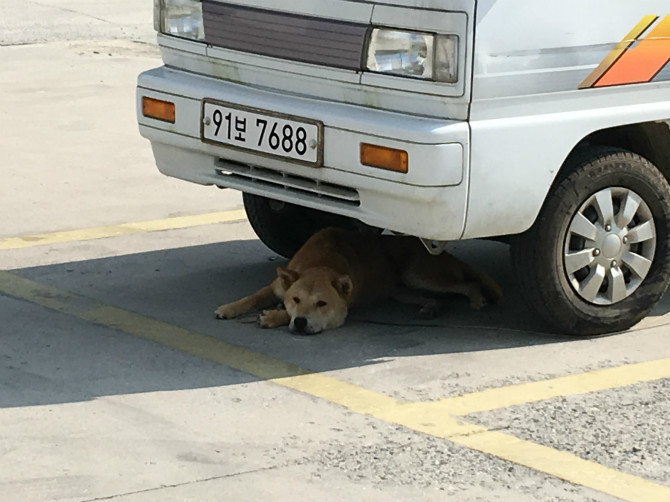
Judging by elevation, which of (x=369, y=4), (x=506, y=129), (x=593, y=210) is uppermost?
(x=369, y=4)

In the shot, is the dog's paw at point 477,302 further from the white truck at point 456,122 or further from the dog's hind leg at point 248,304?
the dog's hind leg at point 248,304

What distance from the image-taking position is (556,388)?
17.9 ft

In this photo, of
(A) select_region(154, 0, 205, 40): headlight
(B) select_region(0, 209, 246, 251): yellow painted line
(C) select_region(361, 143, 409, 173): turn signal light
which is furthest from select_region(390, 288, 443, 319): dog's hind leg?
(B) select_region(0, 209, 246, 251): yellow painted line

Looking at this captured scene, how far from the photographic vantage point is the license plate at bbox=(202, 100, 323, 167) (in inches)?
223

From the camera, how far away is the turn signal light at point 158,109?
6121 mm

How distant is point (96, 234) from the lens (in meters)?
7.52

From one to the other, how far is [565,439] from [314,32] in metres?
1.85

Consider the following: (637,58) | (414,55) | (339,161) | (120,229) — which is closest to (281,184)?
(339,161)

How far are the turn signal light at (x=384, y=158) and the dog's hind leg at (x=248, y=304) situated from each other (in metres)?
0.98

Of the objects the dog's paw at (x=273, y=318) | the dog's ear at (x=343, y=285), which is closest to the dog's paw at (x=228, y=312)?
the dog's paw at (x=273, y=318)

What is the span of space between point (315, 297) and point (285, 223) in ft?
3.47

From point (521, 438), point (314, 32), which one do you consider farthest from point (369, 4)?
point (521, 438)

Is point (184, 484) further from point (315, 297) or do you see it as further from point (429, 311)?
point (429, 311)

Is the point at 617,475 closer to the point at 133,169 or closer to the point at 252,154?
the point at 252,154
